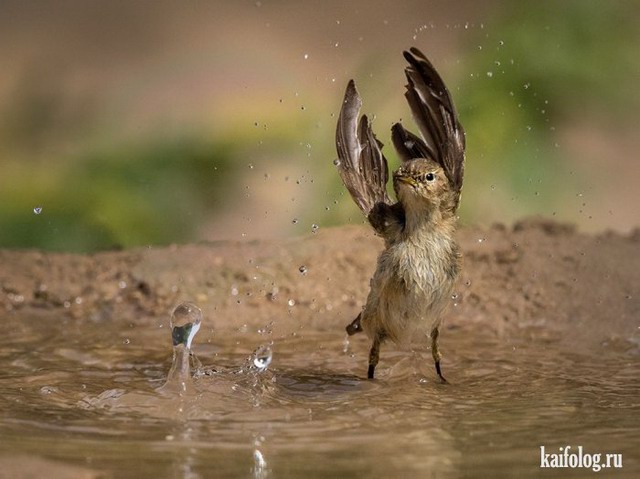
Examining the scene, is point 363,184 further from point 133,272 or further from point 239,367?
point 133,272

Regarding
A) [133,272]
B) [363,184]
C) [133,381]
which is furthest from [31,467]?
[133,272]

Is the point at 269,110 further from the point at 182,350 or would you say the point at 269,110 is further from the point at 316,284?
the point at 182,350

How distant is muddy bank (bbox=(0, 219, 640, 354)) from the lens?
23.8 ft

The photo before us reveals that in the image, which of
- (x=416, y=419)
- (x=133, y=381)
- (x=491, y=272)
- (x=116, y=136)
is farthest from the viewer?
(x=116, y=136)

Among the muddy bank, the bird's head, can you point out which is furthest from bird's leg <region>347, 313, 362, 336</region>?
the muddy bank

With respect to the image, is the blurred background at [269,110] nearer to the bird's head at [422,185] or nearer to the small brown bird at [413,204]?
the small brown bird at [413,204]

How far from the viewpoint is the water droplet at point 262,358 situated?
243 inches

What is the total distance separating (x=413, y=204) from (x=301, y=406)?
1128 millimetres

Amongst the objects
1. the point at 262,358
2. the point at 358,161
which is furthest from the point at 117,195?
the point at 358,161

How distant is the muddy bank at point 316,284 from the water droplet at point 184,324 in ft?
3.38

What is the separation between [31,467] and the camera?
4176 mm

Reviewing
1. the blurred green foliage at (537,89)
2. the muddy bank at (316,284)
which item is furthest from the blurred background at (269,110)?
the muddy bank at (316,284)

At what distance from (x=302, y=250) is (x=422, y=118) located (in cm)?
185

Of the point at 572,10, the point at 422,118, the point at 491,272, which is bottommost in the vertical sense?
the point at 491,272
